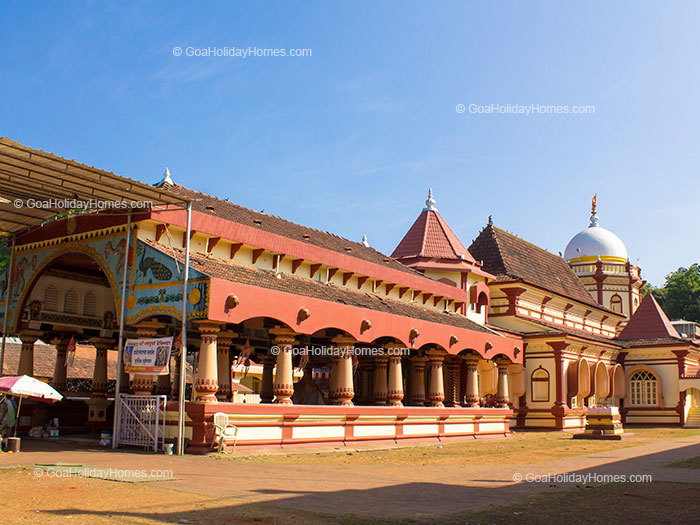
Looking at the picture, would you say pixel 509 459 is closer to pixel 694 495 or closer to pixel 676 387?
pixel 694 495

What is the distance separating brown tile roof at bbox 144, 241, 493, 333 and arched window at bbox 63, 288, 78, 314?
20.7ft

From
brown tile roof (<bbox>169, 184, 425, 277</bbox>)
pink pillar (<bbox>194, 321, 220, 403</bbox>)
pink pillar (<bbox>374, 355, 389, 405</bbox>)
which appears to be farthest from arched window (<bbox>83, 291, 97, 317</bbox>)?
pink pillar (<bbox>374, 355, 389, 405</bbox>)

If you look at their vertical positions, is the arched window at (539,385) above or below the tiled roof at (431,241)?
below

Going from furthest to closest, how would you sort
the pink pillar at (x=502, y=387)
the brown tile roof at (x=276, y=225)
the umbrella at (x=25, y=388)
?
the pink pillar at (x=502, y=387) → the brown tile roof at (x=276, y=225) → the umbrella at (x=25, y=388)

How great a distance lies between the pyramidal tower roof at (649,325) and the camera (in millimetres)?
43438

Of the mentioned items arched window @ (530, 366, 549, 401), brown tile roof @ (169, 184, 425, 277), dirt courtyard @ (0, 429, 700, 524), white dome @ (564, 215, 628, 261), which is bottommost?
dirt courtyard @ (0, 429, 700, 524)

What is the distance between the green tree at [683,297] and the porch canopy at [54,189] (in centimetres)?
6887

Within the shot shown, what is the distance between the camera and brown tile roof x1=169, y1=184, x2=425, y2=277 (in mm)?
23328

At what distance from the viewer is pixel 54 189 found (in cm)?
1927

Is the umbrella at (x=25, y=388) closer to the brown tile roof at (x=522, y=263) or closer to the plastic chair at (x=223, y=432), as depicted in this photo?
the plastic chair at (x=223, y=432)

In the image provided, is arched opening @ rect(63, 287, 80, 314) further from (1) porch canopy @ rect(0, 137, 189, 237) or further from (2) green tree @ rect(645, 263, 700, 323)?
(2) green tree @ rect(645, 263, 700, 323)

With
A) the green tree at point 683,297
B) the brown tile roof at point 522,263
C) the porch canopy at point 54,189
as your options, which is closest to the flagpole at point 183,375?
the porch canopy at point 54,189

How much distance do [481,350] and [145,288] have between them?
14.9m

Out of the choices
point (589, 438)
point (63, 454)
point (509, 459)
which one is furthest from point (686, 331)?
point (63, 454)
